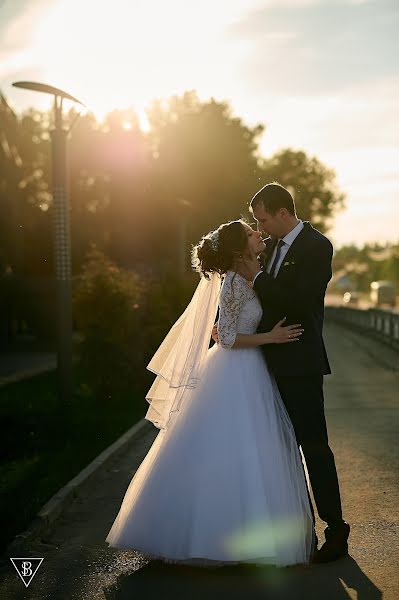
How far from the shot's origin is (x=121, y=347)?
1392 centimetres

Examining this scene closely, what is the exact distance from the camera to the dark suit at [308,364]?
557 cm

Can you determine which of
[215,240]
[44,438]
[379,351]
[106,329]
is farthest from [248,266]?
[379,351]

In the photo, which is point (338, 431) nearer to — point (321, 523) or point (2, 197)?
point (321, 523)

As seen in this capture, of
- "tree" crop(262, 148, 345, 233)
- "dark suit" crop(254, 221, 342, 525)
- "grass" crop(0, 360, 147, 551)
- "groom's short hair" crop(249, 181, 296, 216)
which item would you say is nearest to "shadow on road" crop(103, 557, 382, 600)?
"dark suit" crop(254, 221, 342, 525)

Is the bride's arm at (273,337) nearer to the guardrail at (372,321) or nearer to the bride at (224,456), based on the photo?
the bride at (224,456)

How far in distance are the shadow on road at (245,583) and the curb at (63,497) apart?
1067 millimetres

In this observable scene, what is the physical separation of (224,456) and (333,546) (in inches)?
38.2

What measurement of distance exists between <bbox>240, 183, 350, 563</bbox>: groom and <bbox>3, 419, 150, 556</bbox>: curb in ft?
6.83

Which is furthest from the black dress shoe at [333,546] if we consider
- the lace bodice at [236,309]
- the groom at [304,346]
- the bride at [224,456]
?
the lace bodice at [236,309]

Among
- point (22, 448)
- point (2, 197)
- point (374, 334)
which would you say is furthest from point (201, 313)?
point (374, 334)

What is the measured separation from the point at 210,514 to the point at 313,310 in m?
1.47

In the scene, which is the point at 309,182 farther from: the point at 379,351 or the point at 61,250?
the point at 61,250

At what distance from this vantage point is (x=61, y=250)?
1260 centimetres

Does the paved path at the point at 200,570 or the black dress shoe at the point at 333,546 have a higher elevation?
the black dress shoe at the point at 333,546
